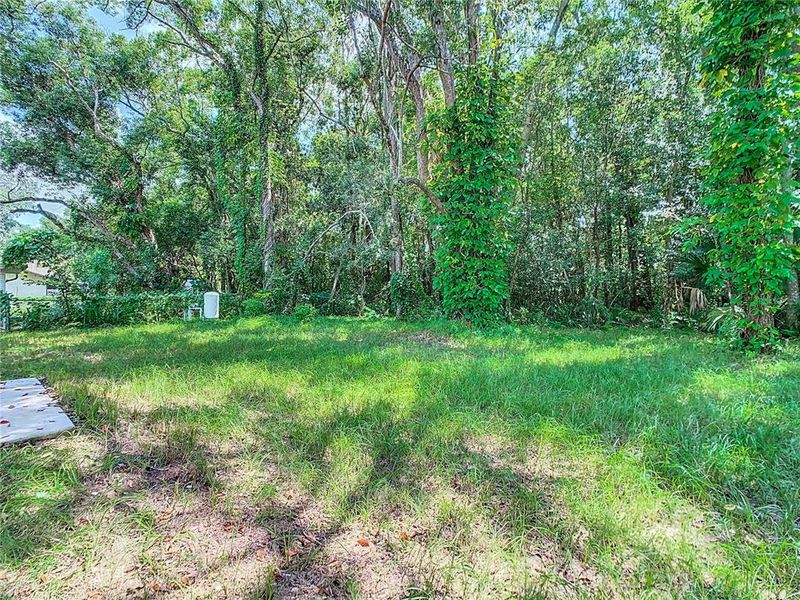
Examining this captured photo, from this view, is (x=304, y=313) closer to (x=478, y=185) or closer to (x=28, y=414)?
(x=478, y=185)

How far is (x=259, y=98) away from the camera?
11664 mm

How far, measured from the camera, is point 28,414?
263 cm

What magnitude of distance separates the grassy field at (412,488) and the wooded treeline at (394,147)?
137 inches

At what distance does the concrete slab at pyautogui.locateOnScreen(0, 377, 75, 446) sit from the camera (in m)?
2.32

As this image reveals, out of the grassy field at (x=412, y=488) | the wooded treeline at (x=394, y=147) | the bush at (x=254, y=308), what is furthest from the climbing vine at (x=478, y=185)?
the bush at (x=254, y=308)

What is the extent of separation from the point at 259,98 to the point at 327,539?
1338 centimetres

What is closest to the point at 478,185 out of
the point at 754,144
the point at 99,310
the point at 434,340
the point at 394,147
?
the point at 434,340

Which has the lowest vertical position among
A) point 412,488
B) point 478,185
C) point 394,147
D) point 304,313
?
point 412,488

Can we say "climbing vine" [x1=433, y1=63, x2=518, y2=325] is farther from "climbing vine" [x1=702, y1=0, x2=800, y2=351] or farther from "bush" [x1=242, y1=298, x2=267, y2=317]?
"bush" [x1=242, y1=298, x2=267, y2=317]

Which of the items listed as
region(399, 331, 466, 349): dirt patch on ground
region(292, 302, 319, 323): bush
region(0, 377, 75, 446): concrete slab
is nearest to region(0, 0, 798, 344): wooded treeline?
region(292, 302, 319, 323): bush

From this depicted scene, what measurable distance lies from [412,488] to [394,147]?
10.1 m

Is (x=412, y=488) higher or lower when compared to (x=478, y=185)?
lower

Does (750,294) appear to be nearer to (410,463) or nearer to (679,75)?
(410,463)

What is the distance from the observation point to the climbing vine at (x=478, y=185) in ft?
22.7
